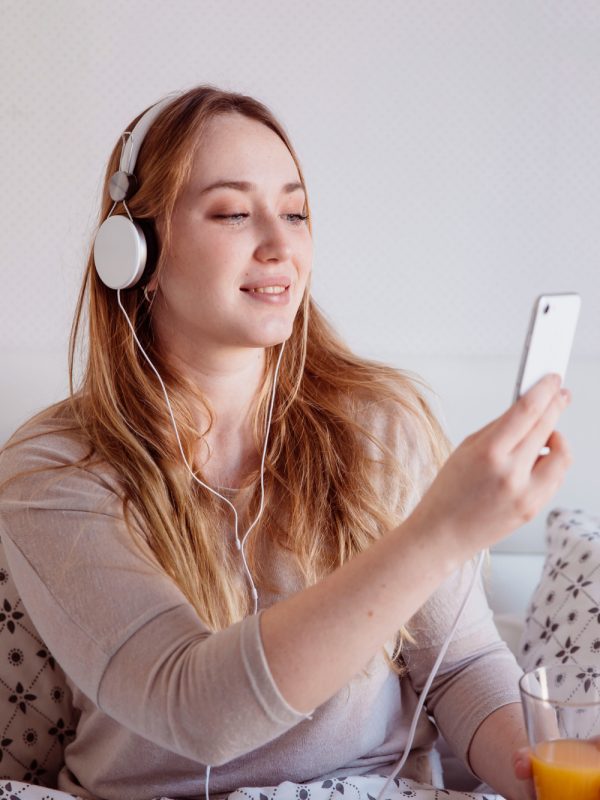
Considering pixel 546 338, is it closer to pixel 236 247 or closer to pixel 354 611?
pixel 354 611

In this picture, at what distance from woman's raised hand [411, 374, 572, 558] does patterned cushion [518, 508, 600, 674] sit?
0.64 m

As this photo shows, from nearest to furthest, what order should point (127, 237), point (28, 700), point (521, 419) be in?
point (521, 419) → point (127, 237) → point (28, 700)

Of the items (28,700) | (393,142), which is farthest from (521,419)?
(393,142)

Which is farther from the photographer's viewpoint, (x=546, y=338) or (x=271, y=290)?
(x=271, y=290)

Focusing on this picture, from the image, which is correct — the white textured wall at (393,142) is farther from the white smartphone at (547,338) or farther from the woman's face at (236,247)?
the white smartphone at (547,338)

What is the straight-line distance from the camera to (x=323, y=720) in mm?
1155

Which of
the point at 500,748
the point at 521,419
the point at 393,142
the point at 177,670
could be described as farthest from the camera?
the point at 393,142

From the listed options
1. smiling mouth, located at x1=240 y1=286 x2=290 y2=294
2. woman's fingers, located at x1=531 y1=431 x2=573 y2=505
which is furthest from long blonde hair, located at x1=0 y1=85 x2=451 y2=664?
woman's fingers, located at x1=531 y1=431 x2=573 y2=505

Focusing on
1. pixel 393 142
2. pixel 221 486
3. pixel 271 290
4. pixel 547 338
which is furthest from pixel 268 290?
pixel 393 142

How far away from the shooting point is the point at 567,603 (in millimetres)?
1432

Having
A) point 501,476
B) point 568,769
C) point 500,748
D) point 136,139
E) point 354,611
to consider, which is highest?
point 136,139

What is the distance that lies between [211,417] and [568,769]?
24.7 inches

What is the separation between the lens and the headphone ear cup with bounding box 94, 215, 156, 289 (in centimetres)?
120

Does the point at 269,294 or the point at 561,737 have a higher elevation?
the point at 269,294
